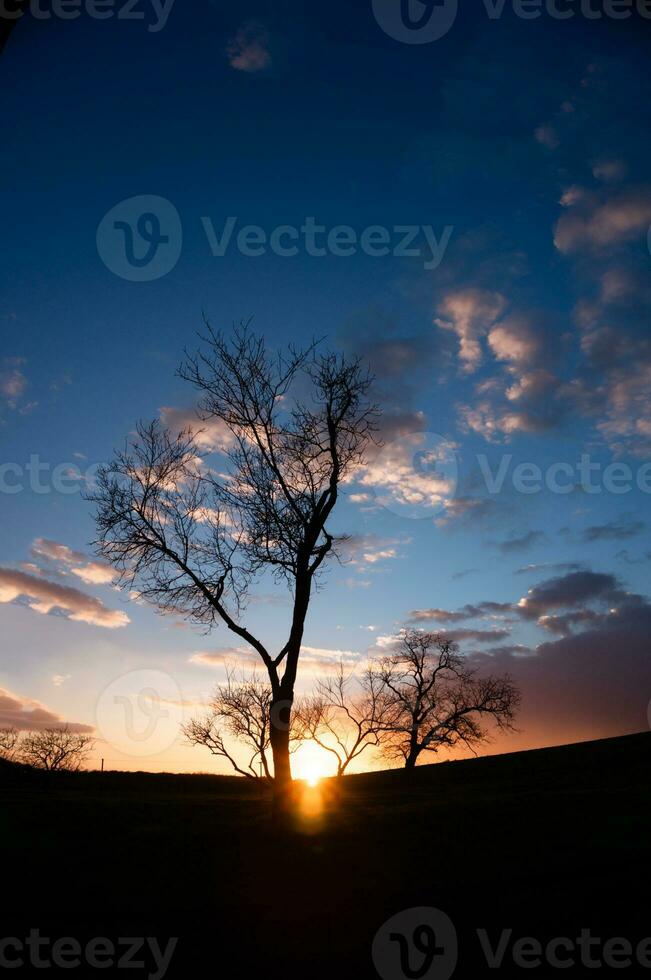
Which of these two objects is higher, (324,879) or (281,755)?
(281,755)

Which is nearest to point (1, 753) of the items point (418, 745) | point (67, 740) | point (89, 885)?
point (67, 740)

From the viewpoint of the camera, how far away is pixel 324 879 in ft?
28.1

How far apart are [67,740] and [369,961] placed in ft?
351

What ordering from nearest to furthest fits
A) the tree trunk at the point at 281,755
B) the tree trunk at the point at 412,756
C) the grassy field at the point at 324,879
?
the grassy field at the point at 324,879, the tree trunk at the point at 281,755, the tree trunk at the point at 412,756

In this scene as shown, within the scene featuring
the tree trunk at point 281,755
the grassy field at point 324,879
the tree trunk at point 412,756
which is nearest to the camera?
the grassy field at point 324,879

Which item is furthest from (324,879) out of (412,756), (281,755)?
(412,756)

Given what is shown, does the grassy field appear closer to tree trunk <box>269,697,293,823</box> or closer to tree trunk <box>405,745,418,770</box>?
tree trunk <box>269,697,293,823</box>

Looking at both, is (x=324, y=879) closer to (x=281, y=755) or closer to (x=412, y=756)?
(x=281, y=755)

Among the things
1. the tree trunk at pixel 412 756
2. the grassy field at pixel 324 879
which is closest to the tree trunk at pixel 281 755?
the grassy field at pixel 324 879

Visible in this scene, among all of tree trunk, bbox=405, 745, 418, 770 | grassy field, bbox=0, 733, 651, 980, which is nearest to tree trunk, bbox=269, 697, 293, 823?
grassy field, bbox=0, 733, 651, 980

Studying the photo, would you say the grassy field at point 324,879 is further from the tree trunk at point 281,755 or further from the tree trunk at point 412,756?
the tree trunk at point 412,756

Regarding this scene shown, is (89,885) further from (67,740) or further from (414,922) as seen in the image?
(67,740)

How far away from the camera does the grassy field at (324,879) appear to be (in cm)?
625

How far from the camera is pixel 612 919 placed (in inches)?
249
